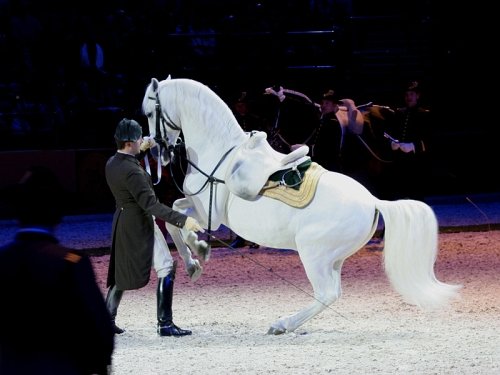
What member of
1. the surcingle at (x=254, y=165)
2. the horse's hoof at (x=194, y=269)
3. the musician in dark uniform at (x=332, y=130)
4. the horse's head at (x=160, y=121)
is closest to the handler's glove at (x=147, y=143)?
the horse's head at (x=160, y=121)

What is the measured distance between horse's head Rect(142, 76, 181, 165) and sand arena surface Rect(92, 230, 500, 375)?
4.47 ft

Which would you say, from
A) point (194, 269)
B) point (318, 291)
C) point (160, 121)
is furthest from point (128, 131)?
point (318, 291)

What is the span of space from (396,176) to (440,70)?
496 cm

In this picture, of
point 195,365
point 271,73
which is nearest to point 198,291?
point 195,365

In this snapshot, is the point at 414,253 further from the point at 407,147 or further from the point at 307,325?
the point at 407,147

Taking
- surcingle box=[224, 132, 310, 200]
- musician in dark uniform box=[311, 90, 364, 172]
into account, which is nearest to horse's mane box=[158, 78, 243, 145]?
surcingle box=[224, 132, 310, 200]

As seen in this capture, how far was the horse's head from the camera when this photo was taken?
7793 millimetres

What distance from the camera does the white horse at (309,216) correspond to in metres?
7.23

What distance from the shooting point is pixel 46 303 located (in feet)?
11.0

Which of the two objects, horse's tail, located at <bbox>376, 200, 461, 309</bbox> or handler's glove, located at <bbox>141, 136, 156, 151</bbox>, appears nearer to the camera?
horse's tail, located at <bbox>376, 200, 461, 309</bbox>

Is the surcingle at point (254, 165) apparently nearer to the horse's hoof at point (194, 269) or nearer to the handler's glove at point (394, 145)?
the horse's hoof at point (194, 269)

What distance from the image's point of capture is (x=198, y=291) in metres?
9.20

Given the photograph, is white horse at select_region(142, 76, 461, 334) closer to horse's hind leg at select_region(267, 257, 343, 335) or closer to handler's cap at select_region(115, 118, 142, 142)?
horse's hind leg at select_region(267, 257, 343, 335)

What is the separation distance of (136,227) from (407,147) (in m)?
5.07
